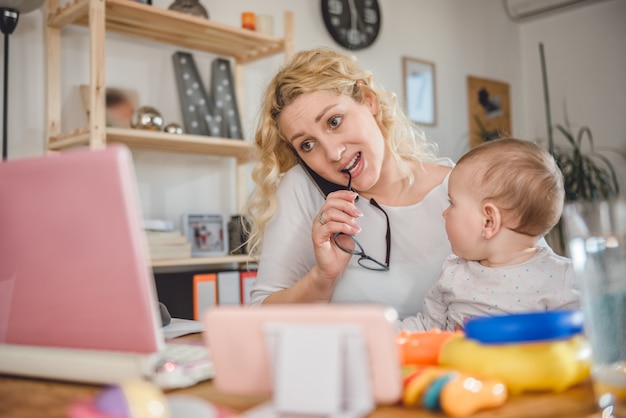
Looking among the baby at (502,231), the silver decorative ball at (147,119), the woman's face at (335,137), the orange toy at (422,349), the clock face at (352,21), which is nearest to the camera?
the orange toy at (422,349)

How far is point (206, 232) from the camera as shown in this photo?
2803mm

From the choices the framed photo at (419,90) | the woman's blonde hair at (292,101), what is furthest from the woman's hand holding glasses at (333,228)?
the framed photo at (419,90)

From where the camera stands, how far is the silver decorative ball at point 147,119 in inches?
100

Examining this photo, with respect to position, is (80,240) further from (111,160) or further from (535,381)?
(535,381)

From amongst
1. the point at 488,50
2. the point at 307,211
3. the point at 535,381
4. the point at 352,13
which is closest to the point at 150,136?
the point at 307,211

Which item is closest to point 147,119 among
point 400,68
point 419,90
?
point 400,68

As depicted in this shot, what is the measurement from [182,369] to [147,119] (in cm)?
193

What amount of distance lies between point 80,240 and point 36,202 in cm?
8

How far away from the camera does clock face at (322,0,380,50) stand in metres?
3.54

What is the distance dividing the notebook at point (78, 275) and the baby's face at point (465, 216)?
646mm

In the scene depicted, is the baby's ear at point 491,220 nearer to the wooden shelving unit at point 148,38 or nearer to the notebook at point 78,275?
the notebook at point 78,275

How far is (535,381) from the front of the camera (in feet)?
2.11

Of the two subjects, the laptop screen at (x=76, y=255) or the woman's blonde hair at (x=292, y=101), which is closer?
the laptop screen at (x=76, y=255)

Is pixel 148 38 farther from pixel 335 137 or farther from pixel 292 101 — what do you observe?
pixel 335 137
